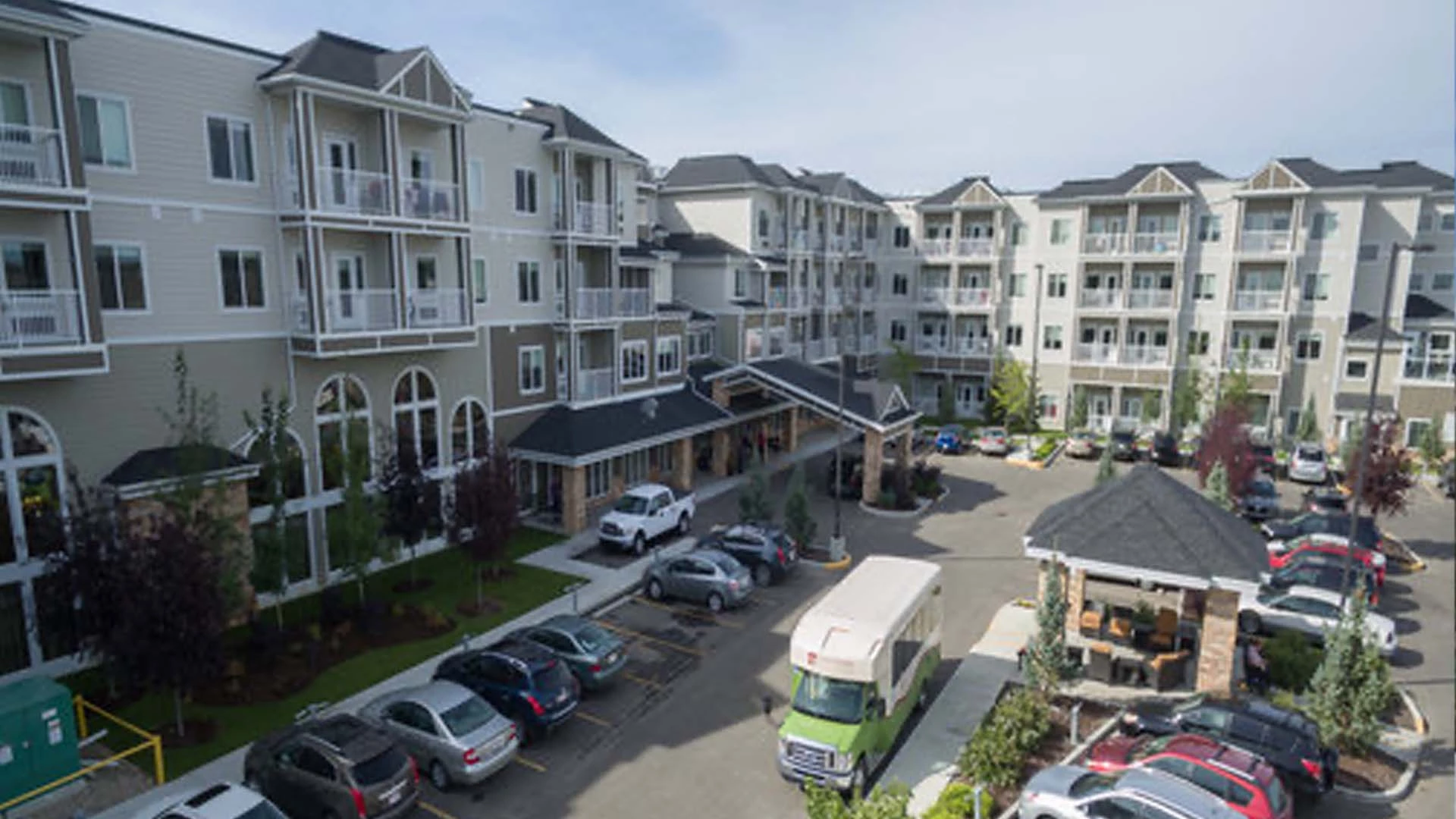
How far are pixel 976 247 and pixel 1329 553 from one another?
31690 millimetres

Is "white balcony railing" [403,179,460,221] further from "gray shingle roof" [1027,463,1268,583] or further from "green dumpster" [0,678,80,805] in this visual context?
"gray shingle roof" [1027,463,1268,583]

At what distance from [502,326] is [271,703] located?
1482cm

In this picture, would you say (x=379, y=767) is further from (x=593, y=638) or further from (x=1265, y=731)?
(x=1265, y=731)

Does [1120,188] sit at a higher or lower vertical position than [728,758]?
higher

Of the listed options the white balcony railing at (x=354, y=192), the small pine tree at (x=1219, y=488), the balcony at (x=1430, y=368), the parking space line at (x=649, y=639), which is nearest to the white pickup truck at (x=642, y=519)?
the parking space line at (x=649, y=639)

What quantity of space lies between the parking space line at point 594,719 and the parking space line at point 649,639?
3529 millimetres

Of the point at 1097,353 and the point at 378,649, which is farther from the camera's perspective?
the point at 1097,353

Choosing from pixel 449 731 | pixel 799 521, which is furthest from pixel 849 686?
pixel 799 521

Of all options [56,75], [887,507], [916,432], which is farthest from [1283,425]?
[56,75]

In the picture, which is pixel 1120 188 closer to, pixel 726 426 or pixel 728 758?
pixel 726 426

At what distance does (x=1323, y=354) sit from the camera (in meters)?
42.4

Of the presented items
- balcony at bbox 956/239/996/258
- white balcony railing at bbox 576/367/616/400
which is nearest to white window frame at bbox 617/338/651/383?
white balcony railing at bbox 576/367/616/400

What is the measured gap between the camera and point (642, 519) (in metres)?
26.5

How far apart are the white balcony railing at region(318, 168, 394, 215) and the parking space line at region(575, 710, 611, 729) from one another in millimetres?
14803
